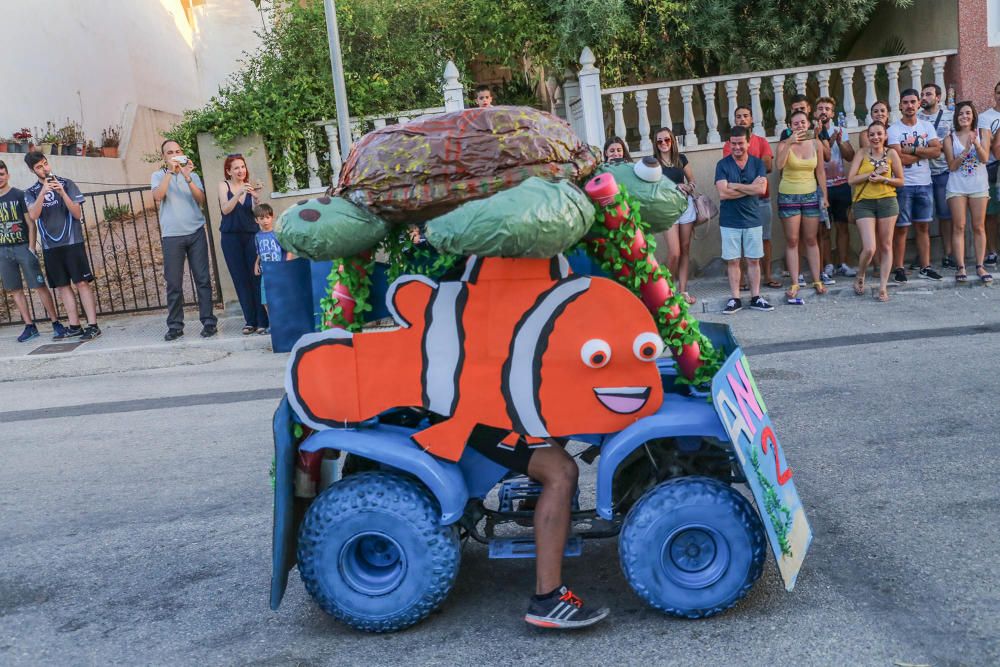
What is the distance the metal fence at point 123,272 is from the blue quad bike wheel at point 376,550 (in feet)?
24.8

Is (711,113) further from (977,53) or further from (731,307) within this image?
(977,53)

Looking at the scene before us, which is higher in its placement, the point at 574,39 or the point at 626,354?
the point at 574,39

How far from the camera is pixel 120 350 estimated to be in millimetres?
9852

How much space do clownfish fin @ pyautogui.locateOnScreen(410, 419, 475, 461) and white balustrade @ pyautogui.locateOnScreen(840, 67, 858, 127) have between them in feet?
31.4

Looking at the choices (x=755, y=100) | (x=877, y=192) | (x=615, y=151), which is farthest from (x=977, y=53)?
(x=615, y=151)

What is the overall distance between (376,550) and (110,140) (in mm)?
16683

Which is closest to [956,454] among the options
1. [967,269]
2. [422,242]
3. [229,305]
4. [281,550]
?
[422,242]

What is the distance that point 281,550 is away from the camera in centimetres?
366

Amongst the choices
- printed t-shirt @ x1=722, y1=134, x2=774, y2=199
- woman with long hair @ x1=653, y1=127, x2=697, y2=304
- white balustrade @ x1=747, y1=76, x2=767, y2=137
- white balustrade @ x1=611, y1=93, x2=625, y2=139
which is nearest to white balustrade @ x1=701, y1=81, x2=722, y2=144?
white balustrade @ x1=747, y1=76, x2=767, y2=137

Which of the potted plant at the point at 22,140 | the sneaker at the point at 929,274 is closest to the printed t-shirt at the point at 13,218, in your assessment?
the potted plant at the point at 22,140

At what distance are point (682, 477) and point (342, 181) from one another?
1.66 meters

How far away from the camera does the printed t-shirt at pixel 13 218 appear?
10391 mm

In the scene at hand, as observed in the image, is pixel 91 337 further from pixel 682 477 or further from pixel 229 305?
pixel 682 477

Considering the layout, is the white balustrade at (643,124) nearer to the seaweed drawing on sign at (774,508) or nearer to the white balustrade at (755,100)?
the white balustrade at (755,100)
